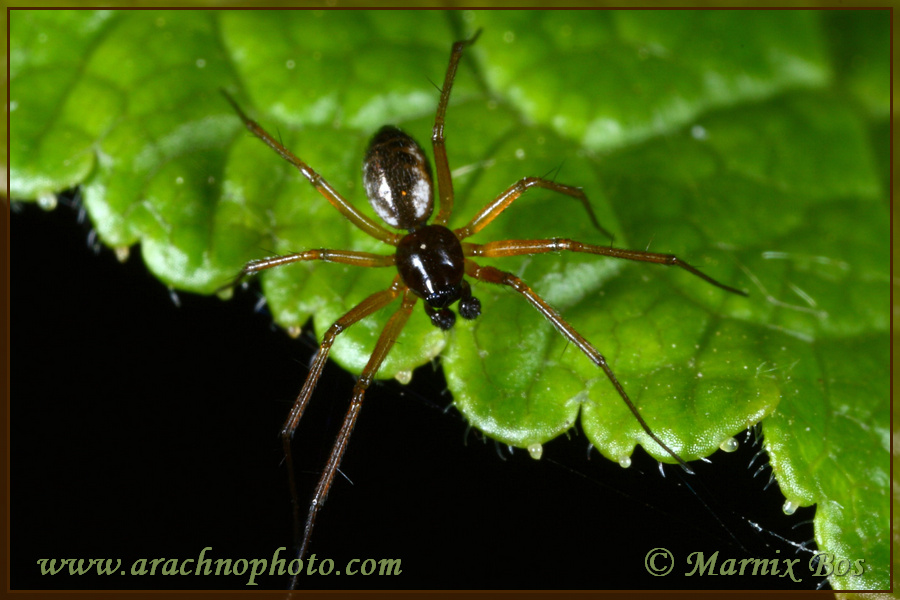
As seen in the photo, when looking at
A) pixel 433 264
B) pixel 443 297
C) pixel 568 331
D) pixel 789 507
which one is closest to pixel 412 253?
pixel 433 264

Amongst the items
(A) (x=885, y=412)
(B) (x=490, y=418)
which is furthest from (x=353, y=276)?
(A) (x=885, y=412)

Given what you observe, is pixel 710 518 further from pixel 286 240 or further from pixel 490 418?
pixel 286 240

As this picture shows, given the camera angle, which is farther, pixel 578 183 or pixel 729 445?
pixel 578 183

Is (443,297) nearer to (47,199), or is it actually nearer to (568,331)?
(568,331)

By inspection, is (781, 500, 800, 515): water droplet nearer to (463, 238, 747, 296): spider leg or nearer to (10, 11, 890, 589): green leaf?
(10, 11, 890, 589): green leaf

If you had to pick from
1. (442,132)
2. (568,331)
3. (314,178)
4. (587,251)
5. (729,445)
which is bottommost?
(729,445)
